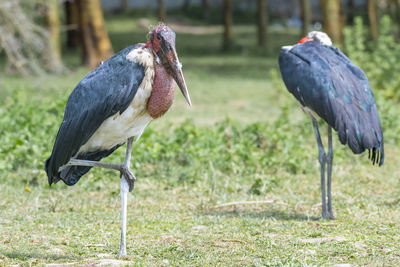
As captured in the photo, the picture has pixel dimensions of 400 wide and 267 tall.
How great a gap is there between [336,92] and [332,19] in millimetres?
6688

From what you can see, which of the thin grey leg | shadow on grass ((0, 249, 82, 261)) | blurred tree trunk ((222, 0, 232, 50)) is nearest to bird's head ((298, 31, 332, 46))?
the thin grey leg

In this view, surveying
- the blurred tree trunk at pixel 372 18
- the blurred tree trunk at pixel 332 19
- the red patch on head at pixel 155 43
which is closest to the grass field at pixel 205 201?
the red patch on head at pixel 155 43

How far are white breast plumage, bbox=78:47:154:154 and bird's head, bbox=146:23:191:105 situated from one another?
49mm

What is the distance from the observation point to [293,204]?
5223mm

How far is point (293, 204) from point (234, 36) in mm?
17047

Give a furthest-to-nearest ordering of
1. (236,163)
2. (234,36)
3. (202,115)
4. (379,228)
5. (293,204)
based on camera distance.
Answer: (234,36) → (202,115) → (236,163) → (293,204) → (379,228)

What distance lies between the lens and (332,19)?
36.0ft

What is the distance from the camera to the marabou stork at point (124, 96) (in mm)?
3604

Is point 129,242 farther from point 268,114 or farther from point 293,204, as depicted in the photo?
point 268,114

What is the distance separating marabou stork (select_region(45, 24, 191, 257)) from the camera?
3.60 metres

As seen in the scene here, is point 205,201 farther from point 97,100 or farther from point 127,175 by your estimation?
point 97,100

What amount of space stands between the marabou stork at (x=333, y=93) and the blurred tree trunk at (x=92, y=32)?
880cm

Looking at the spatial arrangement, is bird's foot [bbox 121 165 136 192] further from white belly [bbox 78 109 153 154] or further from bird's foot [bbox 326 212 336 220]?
bird's foot [bbox 326 212 336 220]

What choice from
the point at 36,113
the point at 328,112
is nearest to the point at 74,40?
the point at 36,113
